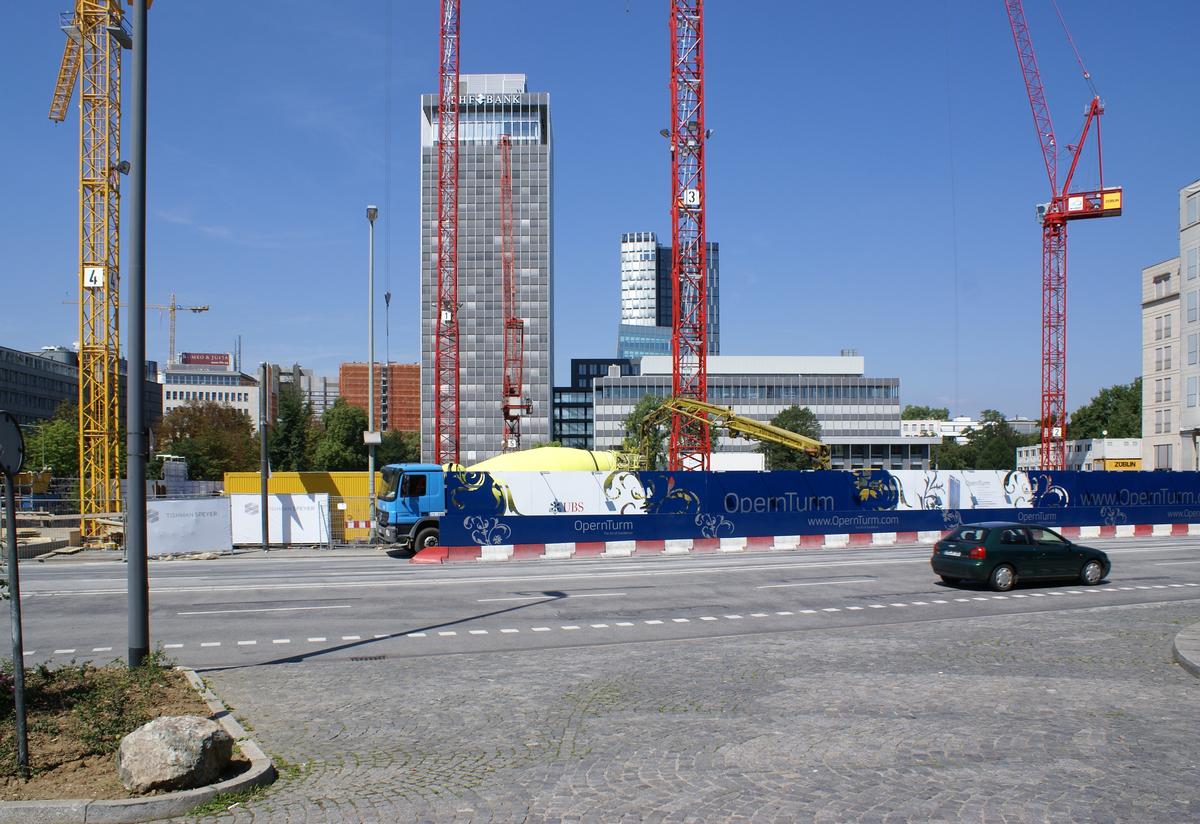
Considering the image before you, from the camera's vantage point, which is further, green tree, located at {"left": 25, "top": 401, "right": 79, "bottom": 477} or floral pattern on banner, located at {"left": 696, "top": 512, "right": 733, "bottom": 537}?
green tree, located at {"left": 25, "top": 401, "right": 79, "bottom": 477}

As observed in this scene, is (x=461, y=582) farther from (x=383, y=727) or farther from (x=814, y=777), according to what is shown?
(x=814, y=777)

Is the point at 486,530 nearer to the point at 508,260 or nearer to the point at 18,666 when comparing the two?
the point at 18,666

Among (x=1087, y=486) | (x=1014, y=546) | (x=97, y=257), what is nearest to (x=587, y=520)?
(x=1014, y=546)

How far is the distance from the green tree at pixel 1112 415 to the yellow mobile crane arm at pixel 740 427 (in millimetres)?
95765

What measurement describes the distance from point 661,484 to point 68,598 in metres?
17.7

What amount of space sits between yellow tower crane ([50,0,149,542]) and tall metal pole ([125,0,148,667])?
37537 millimetres

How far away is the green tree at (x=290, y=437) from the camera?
269ft

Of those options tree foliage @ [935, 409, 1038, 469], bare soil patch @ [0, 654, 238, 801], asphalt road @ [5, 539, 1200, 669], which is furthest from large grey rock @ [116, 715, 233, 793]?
tree foliage @ [935, 409, 1038, 469]

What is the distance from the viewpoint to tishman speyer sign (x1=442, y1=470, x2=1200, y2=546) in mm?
29016

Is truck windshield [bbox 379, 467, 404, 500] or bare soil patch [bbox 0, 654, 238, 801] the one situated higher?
truck windshield [bbox 379, 467, 404, 500]

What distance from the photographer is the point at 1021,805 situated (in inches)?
268

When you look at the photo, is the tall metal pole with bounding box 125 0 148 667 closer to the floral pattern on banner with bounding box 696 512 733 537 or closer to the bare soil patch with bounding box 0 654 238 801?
the bare soil patch with bounding box 0 654 238 801

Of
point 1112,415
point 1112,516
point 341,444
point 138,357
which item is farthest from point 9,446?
point 1112,415

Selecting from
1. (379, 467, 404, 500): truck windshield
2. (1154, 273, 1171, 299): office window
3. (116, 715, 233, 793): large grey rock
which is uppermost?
(1154, 273, 1171, 299): office window
